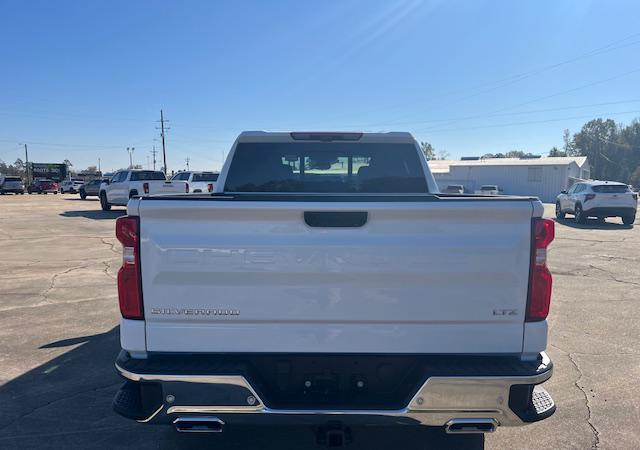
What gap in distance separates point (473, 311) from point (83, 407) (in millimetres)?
3262

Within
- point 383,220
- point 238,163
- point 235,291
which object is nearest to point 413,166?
point 238,163

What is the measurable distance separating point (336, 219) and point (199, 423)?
50.2 inches

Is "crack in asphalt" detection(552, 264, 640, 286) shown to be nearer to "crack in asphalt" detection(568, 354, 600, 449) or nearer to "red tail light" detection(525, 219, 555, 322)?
"crack in asphalt" detection(568, 354, 600, 449)

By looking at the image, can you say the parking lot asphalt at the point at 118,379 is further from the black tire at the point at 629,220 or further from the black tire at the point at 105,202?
the black tire at the point at 105,202

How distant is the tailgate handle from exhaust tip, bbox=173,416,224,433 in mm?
1128

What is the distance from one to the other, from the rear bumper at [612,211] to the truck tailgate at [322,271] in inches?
771

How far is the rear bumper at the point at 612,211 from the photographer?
61.6 ft

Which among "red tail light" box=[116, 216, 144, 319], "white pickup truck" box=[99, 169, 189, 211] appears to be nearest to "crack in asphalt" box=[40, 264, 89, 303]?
"red tail light" box=[116, 216, 144, 319]

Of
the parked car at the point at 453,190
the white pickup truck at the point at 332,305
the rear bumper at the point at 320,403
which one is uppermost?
the parked car at the point at 453,190

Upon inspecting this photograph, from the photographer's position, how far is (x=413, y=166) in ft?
14.6

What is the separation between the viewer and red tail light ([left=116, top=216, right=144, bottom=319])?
2.34 meters

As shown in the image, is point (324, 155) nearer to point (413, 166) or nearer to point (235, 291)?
point (413, 166)

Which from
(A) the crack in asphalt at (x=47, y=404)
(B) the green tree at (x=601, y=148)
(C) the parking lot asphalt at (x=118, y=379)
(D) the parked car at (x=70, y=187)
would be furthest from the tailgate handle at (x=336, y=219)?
(B) the green tree at (x=601, y=148)

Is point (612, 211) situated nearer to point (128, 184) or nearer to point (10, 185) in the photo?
point (128, 184)
